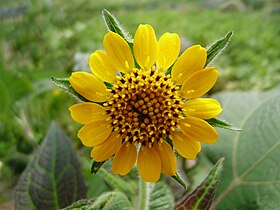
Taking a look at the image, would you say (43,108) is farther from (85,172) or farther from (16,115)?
(85,172)

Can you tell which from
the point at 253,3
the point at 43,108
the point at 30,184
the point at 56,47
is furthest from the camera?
the point at 253,3

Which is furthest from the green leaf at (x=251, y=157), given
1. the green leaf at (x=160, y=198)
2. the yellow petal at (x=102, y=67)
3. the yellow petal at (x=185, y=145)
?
the yellow petal at (x=102, y=67)

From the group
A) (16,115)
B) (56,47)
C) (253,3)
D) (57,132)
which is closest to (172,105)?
(57,132)

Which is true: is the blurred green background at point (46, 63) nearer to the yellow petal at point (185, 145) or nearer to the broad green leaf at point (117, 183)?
the broad green leaf at point (117, 183)

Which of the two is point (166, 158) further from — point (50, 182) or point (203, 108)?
point (50, 182)

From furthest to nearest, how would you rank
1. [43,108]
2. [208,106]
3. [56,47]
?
[56,47] < [43,108] < [208,106]

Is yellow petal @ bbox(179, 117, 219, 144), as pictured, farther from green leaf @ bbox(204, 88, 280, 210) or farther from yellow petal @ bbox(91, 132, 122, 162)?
green leaf @ bbox(204, 88, 280, 210)
